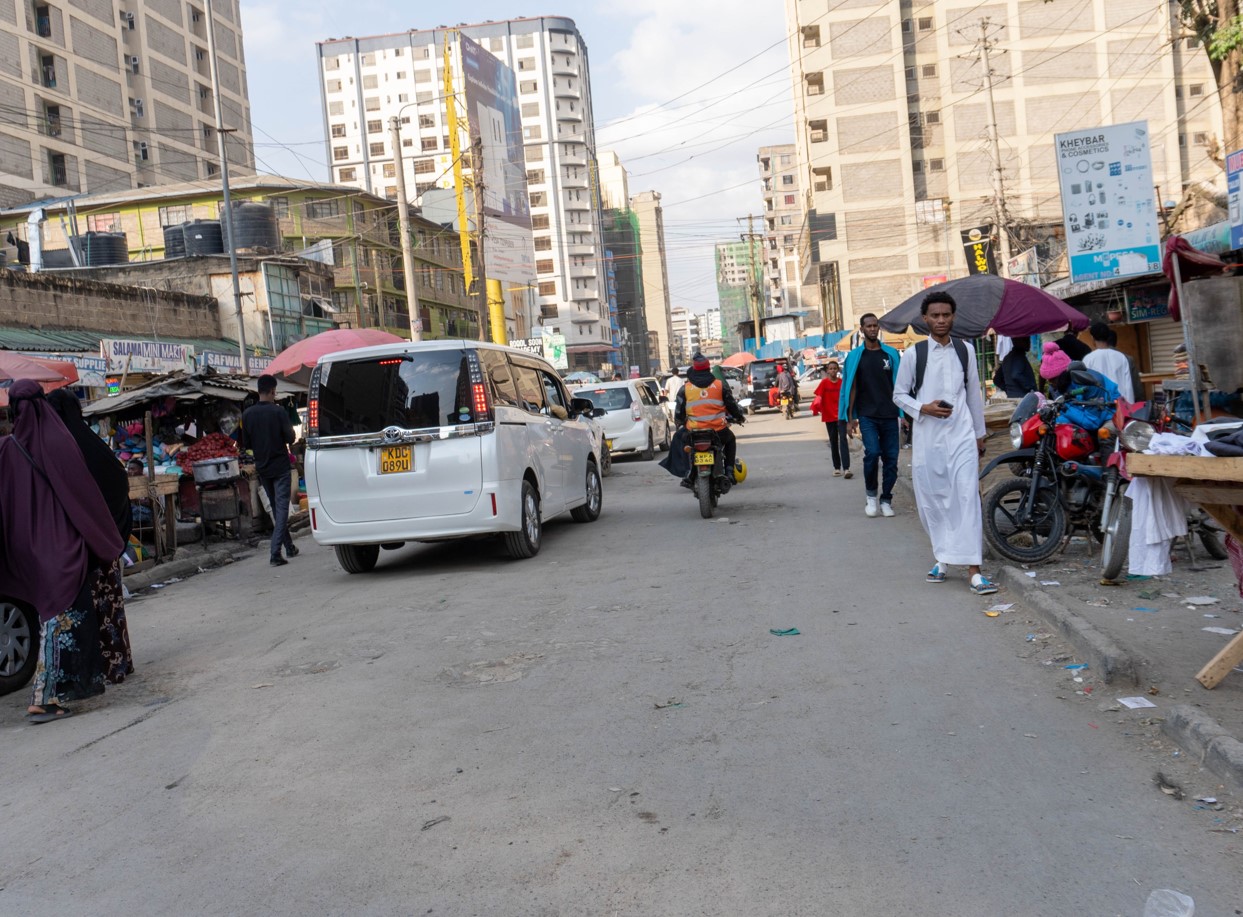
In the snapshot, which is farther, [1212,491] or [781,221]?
[781,221]

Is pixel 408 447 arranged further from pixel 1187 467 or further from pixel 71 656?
pixel 1187 467

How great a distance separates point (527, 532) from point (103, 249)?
A: 3511 cm

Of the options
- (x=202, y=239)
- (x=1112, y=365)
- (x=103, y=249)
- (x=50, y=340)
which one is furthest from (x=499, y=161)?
(x=1112, y=365)

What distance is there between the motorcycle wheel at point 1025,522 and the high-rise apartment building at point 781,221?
11952 centimetres

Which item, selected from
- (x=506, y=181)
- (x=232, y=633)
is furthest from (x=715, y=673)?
(x=506, y=181)

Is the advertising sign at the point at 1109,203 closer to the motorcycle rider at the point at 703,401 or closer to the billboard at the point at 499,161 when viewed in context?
the motorcycle rider at the point at 703,401

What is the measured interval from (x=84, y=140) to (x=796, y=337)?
149 ft

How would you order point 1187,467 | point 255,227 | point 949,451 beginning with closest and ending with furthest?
point 1187,467 → point 949,451 → point 255,227

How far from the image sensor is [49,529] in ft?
21.0

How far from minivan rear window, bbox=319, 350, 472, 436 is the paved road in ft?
6.77

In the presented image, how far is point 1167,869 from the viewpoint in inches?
139

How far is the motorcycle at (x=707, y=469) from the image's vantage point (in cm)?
1291

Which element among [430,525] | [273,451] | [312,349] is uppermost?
[312,349]

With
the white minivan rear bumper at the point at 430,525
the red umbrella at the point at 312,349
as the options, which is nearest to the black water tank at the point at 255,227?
the red umbrella at the point at 312,349
